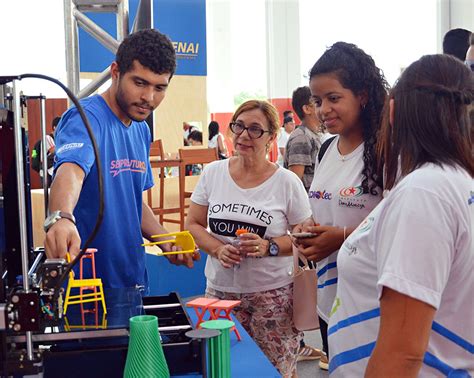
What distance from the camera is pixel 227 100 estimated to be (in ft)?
39.0

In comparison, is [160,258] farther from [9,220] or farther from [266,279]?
[9,220]

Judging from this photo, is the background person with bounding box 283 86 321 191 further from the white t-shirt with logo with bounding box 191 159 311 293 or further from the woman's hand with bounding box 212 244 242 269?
the woman's hand with bounding box 212 244 242 269

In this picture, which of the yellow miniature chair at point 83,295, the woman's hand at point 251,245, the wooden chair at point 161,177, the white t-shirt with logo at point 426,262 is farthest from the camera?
the wooden chair at point 161,177

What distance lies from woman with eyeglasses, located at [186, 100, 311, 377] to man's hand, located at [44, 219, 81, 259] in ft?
3.05

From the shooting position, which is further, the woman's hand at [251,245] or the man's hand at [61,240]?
the woman's hand at [251,245]

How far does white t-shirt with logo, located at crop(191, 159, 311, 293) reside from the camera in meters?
2.06

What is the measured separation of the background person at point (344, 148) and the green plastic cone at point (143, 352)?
0.65 m

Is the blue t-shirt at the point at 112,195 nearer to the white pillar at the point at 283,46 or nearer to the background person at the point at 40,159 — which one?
the background person at the point at 40,159

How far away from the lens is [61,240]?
42.6 inches

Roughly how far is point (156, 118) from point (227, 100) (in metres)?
5.78

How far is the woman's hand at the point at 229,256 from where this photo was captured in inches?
79.2

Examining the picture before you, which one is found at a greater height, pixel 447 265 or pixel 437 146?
pixel 437 146

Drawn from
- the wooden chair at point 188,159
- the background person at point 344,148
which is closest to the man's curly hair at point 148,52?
the background person at point 344,148

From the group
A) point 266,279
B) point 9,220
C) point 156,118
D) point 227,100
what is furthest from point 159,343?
point 227,100
